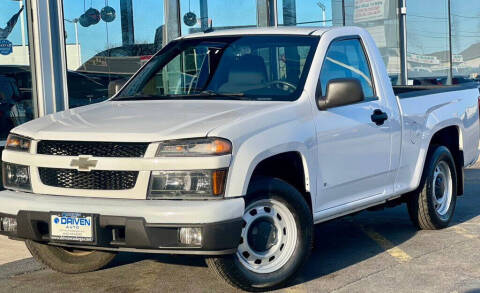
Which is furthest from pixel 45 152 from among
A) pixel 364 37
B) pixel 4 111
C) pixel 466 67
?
pixel 466 67

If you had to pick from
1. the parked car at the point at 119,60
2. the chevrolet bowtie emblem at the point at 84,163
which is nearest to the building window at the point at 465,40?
the parked car at the point at 119,60

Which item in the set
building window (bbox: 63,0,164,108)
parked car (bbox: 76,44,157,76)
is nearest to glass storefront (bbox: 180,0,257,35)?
building window (bbox: 63,0,164,108)

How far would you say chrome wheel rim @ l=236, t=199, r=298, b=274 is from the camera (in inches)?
206

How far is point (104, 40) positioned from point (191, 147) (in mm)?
6323

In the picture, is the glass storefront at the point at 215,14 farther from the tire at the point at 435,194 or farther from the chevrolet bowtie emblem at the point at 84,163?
the chevrolet bowtie emblem at the point at 84,163

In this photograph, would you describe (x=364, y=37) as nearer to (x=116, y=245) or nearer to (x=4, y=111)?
(x=116, y=245)

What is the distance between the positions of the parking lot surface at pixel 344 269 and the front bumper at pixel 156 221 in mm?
781

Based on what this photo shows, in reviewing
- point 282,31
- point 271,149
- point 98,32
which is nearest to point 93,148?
point 271,149

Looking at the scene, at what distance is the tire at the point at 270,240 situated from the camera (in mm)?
5156

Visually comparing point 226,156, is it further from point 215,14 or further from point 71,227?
point 215,14

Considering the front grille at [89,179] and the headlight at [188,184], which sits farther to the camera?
the front grille at [89,179]

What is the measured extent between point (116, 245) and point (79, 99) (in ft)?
18.7

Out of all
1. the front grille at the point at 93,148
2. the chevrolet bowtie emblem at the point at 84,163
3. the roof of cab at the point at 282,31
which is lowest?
the chevrolet bowtie emblem at the point at 84,163

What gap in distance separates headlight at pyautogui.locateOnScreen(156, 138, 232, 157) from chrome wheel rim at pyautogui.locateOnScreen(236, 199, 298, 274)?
20.2 inches
